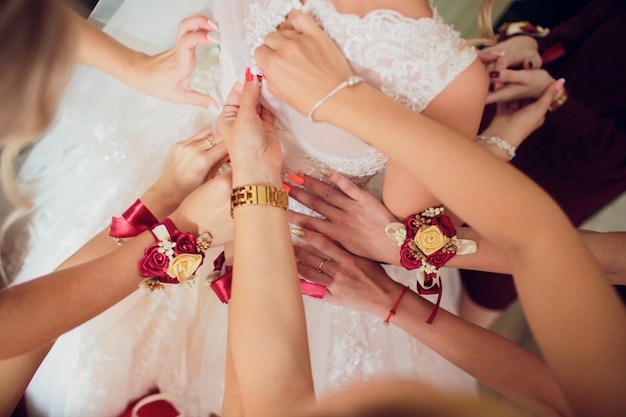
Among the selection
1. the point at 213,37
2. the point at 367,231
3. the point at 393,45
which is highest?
the point at 213,37

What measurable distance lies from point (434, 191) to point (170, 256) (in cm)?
45

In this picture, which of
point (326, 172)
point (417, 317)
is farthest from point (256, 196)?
point (417, 317)

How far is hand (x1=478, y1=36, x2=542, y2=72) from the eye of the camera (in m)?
1.11

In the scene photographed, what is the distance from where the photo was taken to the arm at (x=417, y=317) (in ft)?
2.84

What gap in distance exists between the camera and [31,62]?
60cm

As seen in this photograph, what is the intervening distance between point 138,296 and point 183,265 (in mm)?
326

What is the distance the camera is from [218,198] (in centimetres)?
77

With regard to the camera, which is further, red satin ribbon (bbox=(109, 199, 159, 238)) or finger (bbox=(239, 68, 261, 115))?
red satin ribbon (bbox=(109, 199, 159, 238))

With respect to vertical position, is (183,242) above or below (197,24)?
below

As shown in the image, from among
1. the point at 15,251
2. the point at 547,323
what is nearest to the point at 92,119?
the point at 15,251

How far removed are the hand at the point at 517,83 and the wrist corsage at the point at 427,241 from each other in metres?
0.40

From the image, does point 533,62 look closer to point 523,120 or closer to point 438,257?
point 523,120

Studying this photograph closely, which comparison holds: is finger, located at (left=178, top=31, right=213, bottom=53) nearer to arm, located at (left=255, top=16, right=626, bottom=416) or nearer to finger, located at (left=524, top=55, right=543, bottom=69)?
arm, located at (left=255, top=16, right=626, bottom=416)

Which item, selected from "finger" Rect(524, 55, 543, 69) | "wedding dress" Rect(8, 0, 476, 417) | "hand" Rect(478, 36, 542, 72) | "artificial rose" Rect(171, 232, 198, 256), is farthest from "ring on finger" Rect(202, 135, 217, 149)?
"finger" Rect(524, 55, 543, 69)
